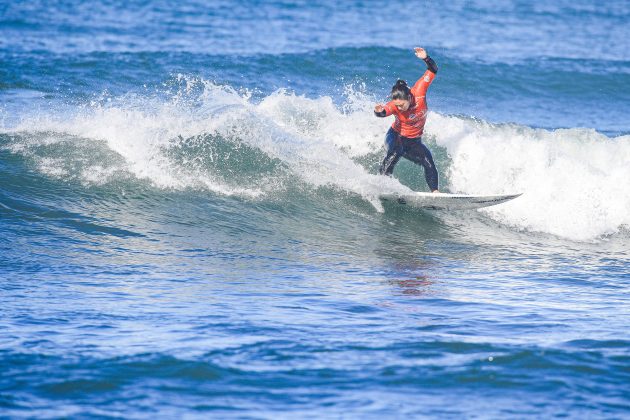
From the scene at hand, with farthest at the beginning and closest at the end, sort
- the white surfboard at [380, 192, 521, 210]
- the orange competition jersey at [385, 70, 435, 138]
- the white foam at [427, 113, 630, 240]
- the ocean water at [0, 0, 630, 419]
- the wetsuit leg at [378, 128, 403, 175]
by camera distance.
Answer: the white foam at [427, 113, 630, 240], the white surfboard at [380, 192, 521, 210], the wetsuit leg at [378, 128, 403, 175], the orange competition jersey at [385, 70, 435, 138], the ocean water at [0, 0, 630, 419]

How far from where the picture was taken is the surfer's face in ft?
34.1

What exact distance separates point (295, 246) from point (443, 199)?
2240 mm

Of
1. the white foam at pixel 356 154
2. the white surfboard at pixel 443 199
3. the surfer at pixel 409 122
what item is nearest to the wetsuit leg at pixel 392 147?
the surfer at pixel 409 122

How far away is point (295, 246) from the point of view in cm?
1033

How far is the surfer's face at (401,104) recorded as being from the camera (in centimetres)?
1040

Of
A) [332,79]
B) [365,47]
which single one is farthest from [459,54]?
[332,79]

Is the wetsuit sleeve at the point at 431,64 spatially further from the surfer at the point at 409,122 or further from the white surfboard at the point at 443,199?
the white surfboard at the point at 443,199

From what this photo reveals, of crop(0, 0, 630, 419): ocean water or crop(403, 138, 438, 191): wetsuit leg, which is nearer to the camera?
crop(0, 0, 630, 419): ocean water

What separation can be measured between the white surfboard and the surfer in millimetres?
171

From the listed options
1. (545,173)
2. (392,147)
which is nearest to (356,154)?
(392,147)

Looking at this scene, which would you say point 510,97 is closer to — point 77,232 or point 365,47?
point 365,47

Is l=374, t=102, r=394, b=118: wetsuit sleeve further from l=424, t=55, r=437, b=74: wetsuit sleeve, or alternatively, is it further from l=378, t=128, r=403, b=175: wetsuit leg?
l=424, t=55, r=437, b=74: wetsuit sleeve

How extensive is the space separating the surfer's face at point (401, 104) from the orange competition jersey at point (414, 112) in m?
0.04

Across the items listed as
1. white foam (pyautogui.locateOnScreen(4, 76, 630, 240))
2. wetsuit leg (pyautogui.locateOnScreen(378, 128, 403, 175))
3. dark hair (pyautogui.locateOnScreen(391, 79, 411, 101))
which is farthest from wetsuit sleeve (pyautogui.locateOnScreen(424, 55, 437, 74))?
white foam (pyautogui.locateOnScreen(4, 76, 630, 240))
